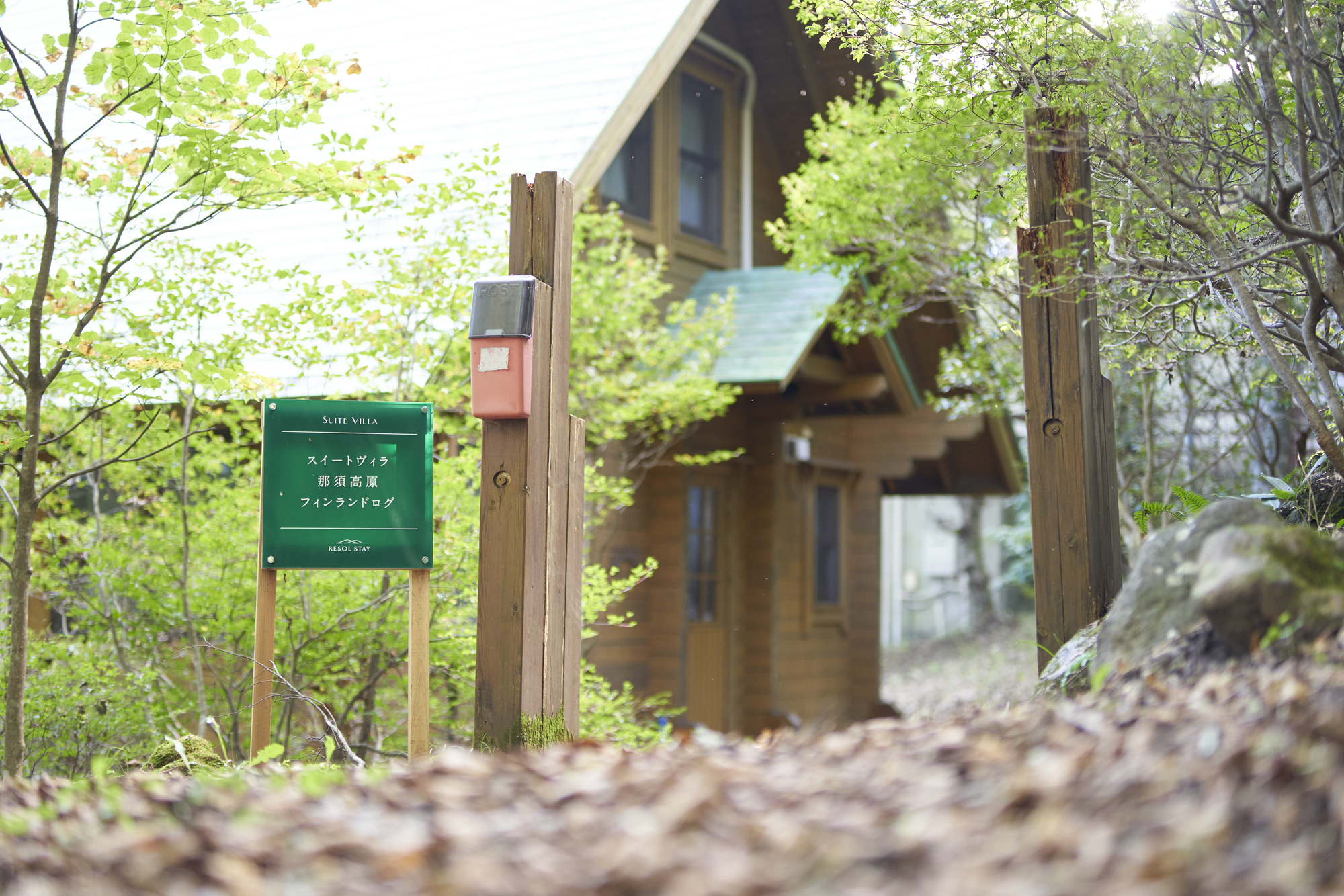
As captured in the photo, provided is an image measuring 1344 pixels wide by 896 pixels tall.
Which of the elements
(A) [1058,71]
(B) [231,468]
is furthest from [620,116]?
(A) [1058,71]

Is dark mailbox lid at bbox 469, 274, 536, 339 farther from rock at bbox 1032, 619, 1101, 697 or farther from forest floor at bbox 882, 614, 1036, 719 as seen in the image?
forest floor at bbox 882, 614, 1036, 719

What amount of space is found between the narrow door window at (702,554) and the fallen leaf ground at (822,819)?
6790 mm

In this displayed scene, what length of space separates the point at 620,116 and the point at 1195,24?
169 inches

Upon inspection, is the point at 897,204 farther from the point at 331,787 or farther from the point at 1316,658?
the point at 331,787

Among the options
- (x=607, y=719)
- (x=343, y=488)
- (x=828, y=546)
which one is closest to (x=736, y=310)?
(x=828, y=546)

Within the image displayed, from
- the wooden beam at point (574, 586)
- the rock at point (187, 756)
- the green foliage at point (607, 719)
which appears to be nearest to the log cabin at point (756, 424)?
the green foliage at point (607, 719)

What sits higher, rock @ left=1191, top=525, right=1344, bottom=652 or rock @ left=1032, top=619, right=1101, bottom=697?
rock @ left=1191, top=525, right=1344, bottom=652

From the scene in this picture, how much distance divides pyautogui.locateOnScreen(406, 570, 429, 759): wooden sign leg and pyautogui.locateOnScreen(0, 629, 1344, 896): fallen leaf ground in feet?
5.56

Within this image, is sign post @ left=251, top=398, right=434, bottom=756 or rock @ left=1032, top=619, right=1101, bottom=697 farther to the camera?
sign post @ left=251, top=398, right=434, bottom=756

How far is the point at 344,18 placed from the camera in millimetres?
10445

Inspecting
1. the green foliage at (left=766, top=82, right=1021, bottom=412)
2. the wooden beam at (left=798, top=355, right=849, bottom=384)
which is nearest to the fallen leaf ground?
the green foliage at (left=766, top=82, right=1021, bottom=412)

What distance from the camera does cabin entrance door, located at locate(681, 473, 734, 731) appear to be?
9.36 meters

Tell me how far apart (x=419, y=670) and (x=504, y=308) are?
54.3 inches

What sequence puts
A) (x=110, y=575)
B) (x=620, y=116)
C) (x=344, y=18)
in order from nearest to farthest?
(x=110, y=575)
(x=620, y=116)
(x=344, y=18)
